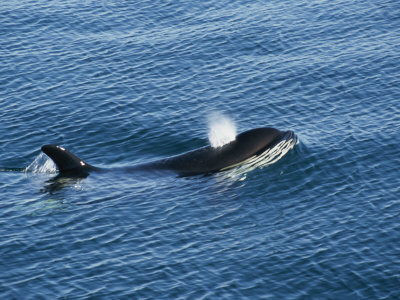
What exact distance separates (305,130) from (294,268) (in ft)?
49.9

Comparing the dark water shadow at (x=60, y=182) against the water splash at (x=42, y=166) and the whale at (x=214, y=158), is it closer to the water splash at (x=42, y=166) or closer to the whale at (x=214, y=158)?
the whale at (x=214, y=158)

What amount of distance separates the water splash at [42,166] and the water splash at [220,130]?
8329mm

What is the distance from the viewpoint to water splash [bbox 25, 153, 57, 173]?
3953 cm

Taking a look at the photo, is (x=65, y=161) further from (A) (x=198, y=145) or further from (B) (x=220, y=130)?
(B) (x=220, y=130)

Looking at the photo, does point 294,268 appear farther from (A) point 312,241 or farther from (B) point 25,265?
(B) point 25,265

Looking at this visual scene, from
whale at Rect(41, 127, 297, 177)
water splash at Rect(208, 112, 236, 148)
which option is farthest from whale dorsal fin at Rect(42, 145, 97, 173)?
water splash at Rect(208, 112, 236, 148)

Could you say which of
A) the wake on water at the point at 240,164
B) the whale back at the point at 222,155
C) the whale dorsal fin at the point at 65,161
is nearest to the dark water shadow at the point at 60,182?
the whale dorsal fin at the point at 65,161

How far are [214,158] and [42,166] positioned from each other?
9075 mm

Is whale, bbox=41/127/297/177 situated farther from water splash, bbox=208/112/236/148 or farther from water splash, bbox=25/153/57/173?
water splash, bbox=25/153/57/173

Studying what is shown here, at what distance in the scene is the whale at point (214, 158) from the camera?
37.8 meters

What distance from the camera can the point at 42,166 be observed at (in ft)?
131

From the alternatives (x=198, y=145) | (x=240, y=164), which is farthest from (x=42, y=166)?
(x=240, y=164)

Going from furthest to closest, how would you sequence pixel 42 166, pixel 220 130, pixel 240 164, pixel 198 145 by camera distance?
1. pixel 220 130
2. pixel 198 145
3. pixel 42 166
4. pixel 240 164

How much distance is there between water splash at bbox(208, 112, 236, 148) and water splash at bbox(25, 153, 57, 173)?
8329 millimetres
